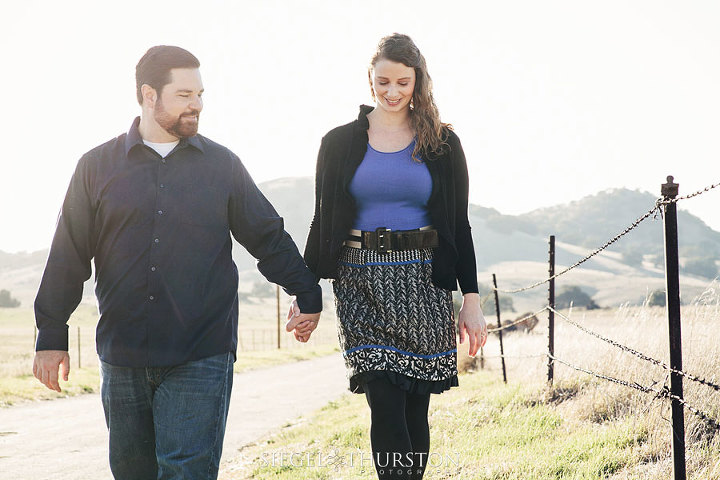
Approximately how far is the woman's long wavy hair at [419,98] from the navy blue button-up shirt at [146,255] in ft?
3.13

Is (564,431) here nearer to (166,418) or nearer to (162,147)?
(166,418)

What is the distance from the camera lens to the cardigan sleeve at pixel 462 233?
3.68 metres

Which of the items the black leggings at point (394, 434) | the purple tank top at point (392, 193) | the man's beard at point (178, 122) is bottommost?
the black leggings at point (394, 434)

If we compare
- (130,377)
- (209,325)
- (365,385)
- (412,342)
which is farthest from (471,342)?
(130,377)

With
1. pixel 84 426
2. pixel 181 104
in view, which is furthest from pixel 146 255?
pixel 84 426

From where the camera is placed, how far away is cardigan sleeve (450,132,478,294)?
3.68m

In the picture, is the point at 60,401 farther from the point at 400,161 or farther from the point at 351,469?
the point at 400,161

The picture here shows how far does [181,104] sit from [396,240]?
Answer: 111 cm

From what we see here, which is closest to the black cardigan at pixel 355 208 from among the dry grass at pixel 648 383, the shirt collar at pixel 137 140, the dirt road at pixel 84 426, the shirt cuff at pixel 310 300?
the shirt cuff at pixel 310 300

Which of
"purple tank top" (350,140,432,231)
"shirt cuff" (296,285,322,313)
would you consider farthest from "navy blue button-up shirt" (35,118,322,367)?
"purple tank top" (350,140,432,231)

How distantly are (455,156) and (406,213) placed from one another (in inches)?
16.3

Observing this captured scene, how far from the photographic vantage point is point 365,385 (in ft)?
11.4

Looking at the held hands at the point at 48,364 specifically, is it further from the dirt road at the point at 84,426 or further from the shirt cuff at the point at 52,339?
the dirt road at the point at 84,426

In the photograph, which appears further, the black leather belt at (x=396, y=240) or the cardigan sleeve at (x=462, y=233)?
the cardigan sleeve at (x=462, y=233)
